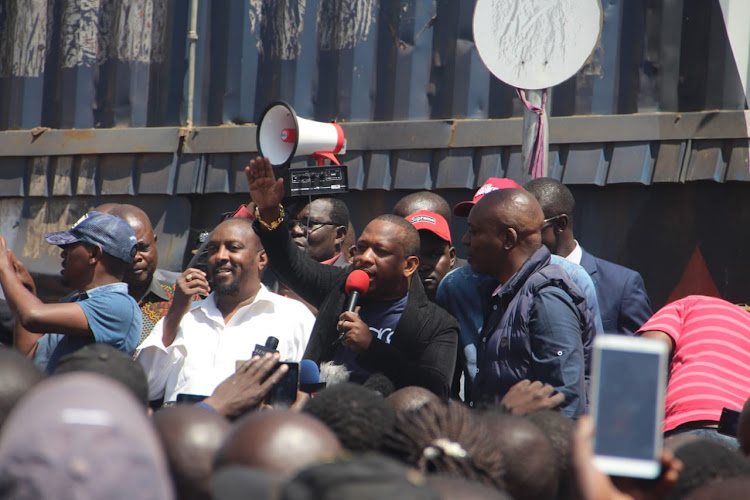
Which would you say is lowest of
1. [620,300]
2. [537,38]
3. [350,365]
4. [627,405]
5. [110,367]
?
[350,365]

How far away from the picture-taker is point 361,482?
63.4 inches

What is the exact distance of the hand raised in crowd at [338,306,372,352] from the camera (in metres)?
3.96

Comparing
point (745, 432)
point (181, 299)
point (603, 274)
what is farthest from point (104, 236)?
point (745, 432)

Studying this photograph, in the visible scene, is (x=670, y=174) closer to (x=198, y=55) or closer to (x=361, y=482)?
(x=198, y=55)

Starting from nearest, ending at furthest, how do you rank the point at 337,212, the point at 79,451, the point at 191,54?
the point at 79,451 < the point at 337,212 < the point at 191,54

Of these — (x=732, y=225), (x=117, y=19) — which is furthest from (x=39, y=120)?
(x=732, y=225)

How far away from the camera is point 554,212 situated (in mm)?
5133

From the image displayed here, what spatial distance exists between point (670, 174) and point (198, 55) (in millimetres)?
3581

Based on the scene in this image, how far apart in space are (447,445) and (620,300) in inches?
116

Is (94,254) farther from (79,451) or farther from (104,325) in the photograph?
(79,451)

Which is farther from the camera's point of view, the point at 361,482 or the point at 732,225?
the point at 732,225

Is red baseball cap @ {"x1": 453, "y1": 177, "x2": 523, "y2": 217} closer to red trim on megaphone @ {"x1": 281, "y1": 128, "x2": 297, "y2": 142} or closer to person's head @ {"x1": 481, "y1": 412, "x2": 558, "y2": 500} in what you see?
red trim on megaphone @ {"x1": 281, "y1": 128, "x2": 297, "y2": 142}

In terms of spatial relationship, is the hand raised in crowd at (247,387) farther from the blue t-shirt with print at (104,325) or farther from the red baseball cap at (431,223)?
the red baseball cap at (431,223)

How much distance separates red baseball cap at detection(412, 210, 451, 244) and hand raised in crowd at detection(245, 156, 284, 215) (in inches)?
36.9
